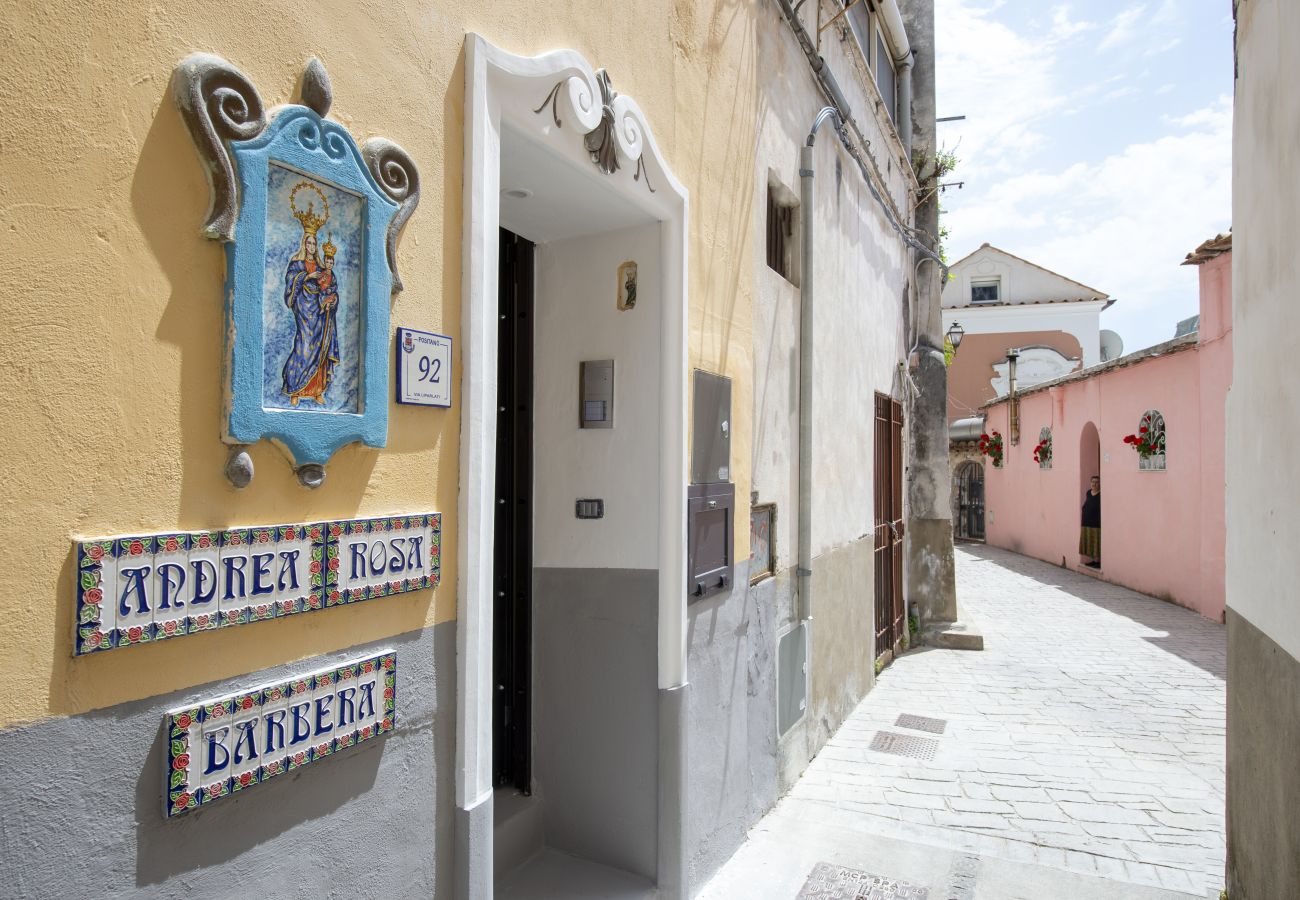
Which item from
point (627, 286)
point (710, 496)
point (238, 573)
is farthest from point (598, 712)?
point (238, 573)

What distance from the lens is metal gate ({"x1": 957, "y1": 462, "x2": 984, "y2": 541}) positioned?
2416 centimetres

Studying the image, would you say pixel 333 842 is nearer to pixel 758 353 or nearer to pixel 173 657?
pixel 173 657

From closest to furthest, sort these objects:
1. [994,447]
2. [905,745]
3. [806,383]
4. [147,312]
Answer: [147,312], [806,383], [905,745], [994,447]

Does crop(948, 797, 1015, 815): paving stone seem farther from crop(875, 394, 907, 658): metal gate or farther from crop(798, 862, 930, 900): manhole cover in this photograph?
crop(875, 394, 907, 658): metal gate

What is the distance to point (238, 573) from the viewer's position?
64.8 inches

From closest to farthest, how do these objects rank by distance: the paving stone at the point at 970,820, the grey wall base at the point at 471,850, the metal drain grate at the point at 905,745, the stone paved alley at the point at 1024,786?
1. the grey wall base at the point at 471,850
2. the stone paved alley at the point at 1024,786
3. the paving stone at the point at 970,820
4. the metal drain grate at the point at 905,745

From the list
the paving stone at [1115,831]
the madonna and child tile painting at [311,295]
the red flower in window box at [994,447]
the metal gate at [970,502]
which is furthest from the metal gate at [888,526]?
the metal gate at [970,502]

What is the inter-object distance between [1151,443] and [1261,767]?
11.9 meters

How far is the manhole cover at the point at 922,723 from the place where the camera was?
6.42 m

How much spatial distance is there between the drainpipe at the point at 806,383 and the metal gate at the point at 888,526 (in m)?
3.09

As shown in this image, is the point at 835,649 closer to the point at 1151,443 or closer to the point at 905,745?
the point at 905,745

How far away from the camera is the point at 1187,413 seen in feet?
40.1

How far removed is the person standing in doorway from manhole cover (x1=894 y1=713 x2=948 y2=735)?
1142cm

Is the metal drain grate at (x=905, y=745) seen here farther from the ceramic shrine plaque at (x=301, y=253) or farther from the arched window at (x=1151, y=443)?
the arched window at (x=1151, y=443)
